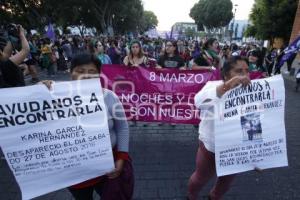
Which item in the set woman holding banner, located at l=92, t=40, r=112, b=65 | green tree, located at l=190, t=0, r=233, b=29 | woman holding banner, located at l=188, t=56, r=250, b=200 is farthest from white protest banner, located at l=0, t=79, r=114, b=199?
green tree, located at l=190, t=0, r=233, b=29

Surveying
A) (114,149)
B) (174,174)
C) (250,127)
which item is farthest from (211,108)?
(174,174)

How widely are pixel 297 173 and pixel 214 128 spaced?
100 inches

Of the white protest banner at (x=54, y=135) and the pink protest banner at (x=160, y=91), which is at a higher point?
the white protest banner at (x=54, y=135)

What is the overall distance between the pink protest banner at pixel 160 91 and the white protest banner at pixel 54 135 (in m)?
3.31

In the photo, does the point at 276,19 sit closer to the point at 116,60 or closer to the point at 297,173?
the point at 116,60

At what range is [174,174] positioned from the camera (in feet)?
14.9

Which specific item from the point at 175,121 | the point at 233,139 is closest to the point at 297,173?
the point at 175,121

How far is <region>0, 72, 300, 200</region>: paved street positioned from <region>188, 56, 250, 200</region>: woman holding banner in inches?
33.2

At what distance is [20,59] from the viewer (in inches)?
173

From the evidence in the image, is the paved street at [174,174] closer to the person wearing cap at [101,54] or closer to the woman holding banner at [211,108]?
the woman holding banner at [211,108]

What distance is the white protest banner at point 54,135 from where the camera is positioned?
2283 millimetres

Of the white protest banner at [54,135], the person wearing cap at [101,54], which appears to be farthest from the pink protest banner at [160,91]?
the white protest banner at [54,135]

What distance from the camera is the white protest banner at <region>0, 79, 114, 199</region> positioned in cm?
228

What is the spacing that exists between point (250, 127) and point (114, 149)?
113 cm
